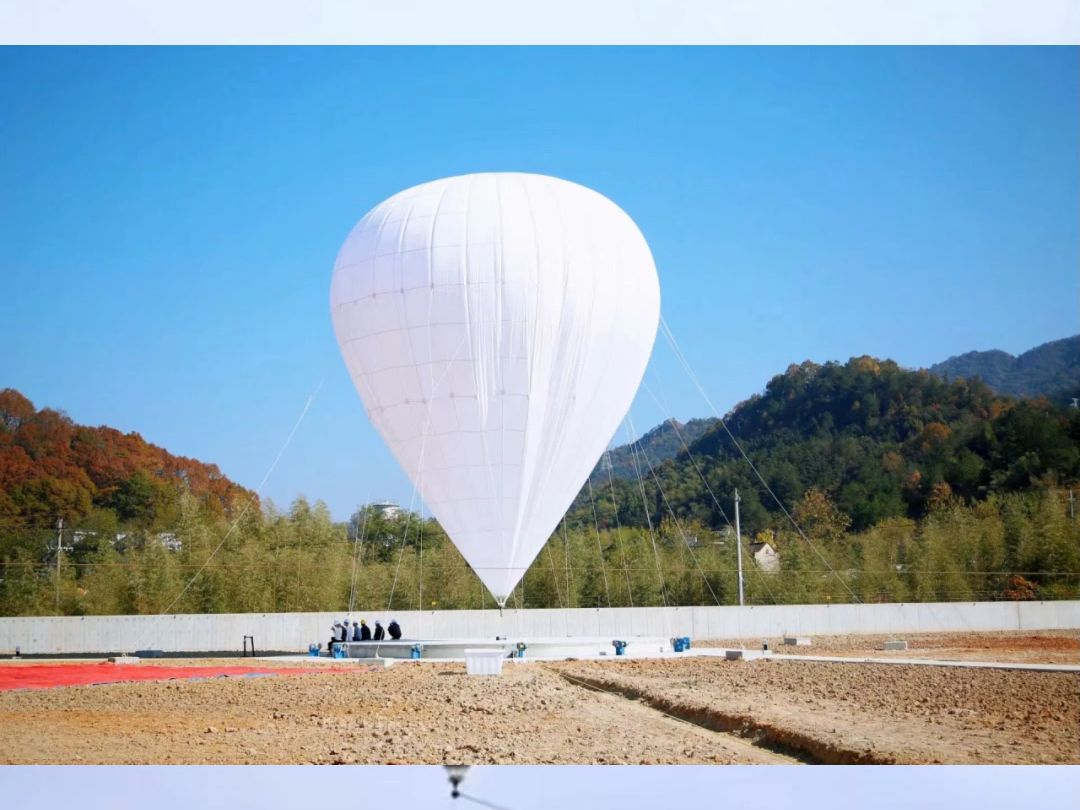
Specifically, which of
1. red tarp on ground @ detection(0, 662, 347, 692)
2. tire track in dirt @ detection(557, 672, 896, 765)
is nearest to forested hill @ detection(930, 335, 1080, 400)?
tire track in dirt @ detection(557, 672, 896, 765)

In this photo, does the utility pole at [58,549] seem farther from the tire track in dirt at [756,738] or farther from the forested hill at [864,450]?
the tire track in dirt at [756,738]

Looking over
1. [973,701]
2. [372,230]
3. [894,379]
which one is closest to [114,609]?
[372,230]

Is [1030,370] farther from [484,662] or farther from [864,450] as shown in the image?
[484,662]

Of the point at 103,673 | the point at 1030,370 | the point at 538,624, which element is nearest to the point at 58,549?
the point at 103,673

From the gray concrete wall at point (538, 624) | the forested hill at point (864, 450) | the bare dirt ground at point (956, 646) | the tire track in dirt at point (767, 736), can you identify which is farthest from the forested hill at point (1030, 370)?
the tire track in dirt at point (767, 736)

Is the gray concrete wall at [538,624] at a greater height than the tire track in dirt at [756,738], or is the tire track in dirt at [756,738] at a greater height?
the gray concrete wall at [538,624]

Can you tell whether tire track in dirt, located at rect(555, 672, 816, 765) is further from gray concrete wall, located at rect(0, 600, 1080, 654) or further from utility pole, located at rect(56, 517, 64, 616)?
Answer: utility pole, located at rect(56, 517, 64, 616)

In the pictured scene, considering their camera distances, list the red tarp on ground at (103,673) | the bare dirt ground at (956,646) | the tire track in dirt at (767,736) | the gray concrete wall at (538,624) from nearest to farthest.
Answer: the tire track in dirt at (767,736)
the red tarp on ground at (103,673)
the bare dirt ground at (956,646)
the gray concrete wall at (538,624)
